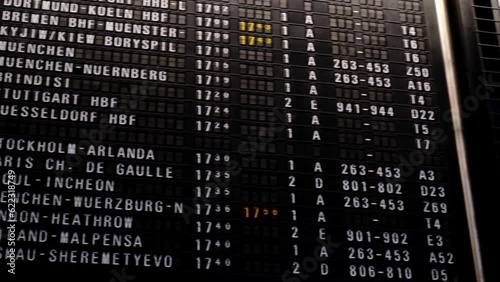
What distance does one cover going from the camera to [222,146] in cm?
1477

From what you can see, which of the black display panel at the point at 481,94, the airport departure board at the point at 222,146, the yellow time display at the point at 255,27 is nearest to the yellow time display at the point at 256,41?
the airport departure board at the point at 222,146

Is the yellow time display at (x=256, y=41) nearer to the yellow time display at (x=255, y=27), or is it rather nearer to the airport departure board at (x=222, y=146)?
the airport departure board at (x=222, y=146)

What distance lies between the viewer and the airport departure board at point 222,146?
45.4 ft

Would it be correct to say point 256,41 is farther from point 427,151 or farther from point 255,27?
point 427,151

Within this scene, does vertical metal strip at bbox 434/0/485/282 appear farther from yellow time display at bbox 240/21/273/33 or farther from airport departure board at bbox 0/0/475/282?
yellow time display at bbox 240/21/273/33

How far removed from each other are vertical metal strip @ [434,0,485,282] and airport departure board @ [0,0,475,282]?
0.51 feet

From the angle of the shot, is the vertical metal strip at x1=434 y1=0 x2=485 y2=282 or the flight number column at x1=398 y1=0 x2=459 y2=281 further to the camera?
the vertical metal strip at x1=434 y1=0 x2=485 y2=282

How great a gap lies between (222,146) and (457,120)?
460 cm

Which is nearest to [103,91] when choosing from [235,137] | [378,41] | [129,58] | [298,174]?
[129,58]

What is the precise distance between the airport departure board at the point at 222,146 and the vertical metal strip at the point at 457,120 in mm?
156

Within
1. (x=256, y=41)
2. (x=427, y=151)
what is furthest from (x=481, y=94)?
(x=256, y=41)

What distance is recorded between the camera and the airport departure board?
13836mm

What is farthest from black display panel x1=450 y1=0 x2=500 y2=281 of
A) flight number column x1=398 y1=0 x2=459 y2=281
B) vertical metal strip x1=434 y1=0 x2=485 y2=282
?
flight number column x1=398 y1=0 x2=459 y2=281

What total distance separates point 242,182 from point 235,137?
0.84 m
